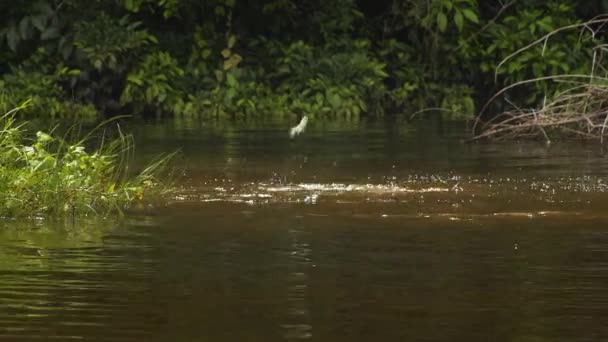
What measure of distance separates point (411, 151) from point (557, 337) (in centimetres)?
908

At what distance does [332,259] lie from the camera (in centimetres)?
723

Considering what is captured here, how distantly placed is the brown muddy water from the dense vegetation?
8.00 meters

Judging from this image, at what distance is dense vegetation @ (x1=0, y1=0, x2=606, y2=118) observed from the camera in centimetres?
2048

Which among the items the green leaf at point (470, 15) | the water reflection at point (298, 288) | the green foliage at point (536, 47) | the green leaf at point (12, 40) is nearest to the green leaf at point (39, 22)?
the green leaf at point (12, 40)

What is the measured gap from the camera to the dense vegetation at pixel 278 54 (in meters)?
20.5

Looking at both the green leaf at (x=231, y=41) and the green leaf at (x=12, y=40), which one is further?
the green leaf at (x=231, y=41)

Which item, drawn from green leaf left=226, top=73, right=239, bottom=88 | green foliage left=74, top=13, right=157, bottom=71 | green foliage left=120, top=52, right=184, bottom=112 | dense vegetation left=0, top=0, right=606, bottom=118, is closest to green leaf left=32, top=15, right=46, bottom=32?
dense vegetation left=0, top=0, right=606, bottom=118

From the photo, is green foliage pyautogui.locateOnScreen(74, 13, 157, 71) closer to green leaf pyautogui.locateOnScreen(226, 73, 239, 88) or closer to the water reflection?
green leaf pyautogui.locateOnScreen(226, 73, 239, 88)

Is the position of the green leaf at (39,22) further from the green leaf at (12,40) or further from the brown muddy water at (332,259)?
the brown muddy water at (332,259)

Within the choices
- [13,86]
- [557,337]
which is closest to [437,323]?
[557,337]

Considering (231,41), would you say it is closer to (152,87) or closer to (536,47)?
(152,87)

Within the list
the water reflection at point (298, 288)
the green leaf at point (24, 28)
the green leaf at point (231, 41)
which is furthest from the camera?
the green leaf at point (231, 41)

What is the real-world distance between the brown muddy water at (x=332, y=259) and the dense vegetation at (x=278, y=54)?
7995 mm

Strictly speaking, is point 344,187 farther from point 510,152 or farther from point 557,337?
point 557,337
